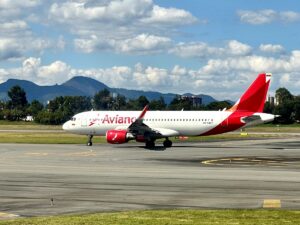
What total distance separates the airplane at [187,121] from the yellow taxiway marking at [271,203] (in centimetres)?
3249

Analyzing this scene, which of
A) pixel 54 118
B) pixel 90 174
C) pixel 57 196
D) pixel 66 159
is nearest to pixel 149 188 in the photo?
pixel 57 196

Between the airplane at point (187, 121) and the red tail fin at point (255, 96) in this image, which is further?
the red tail fin at point (255, 96)

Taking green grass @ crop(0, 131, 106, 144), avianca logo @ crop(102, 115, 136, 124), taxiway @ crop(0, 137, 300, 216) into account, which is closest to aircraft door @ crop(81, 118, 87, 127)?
avianca logo @ crop(102, 115, 136, 124)

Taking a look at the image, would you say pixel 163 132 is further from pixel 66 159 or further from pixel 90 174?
pixel 90 174

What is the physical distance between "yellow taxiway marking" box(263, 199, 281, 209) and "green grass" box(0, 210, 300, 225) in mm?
1188

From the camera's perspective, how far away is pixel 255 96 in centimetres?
5191

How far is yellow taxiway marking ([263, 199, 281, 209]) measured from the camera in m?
16.7

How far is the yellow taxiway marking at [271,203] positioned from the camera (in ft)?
54.9

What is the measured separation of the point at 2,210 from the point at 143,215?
14.0 ft

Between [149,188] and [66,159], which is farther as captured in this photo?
[66,159]

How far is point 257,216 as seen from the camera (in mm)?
14531

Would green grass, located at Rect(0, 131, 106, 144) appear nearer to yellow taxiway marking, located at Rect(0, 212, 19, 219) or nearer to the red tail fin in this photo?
the red tail fin

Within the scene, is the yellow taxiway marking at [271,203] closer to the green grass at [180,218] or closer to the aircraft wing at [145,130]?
the green grass at [180,218]

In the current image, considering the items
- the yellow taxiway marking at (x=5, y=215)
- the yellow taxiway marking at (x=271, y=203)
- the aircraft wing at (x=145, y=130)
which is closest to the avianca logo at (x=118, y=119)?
the aircraft wing at (x=145, y=130)
